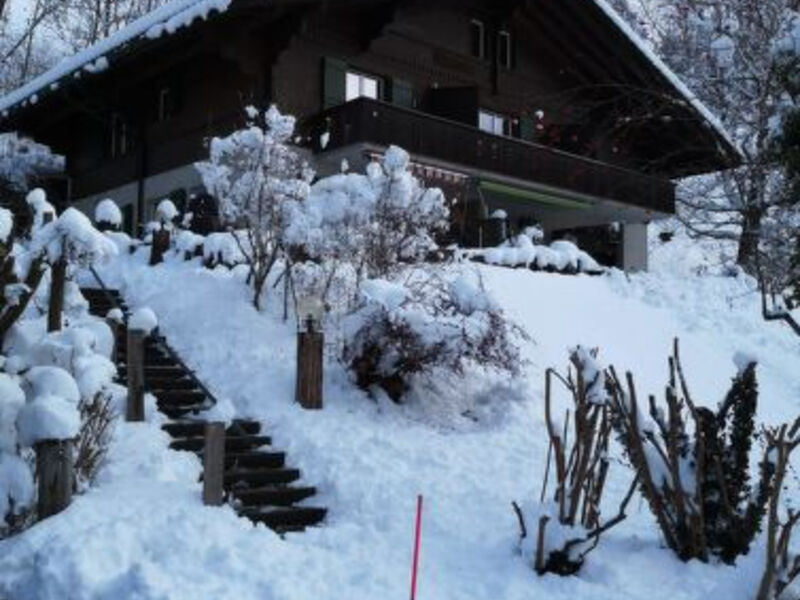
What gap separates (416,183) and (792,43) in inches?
288

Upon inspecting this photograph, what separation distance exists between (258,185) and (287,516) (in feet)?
18.5

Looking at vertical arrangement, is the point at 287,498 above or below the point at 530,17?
below

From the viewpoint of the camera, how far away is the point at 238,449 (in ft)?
29.7

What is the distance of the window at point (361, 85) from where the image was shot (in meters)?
21.4

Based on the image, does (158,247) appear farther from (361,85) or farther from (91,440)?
(361,85)

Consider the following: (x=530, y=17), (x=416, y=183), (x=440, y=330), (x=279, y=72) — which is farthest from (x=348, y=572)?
(x=530, y=17)

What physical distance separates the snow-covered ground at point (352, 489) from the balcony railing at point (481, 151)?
487 centimetres

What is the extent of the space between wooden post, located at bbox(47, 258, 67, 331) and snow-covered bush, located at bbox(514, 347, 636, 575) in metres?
4.11

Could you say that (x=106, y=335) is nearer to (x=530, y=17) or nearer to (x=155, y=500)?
(x=155, y=500)

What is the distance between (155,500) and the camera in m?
6.82

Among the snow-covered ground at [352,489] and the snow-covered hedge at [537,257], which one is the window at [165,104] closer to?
the snow-covered ground at [352,489]

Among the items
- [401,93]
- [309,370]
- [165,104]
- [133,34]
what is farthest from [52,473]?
[165,104]

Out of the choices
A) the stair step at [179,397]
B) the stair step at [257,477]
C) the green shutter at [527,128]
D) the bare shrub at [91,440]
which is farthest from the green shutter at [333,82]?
the bare shrub at [91,440]

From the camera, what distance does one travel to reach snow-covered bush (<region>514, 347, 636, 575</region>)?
655cm
